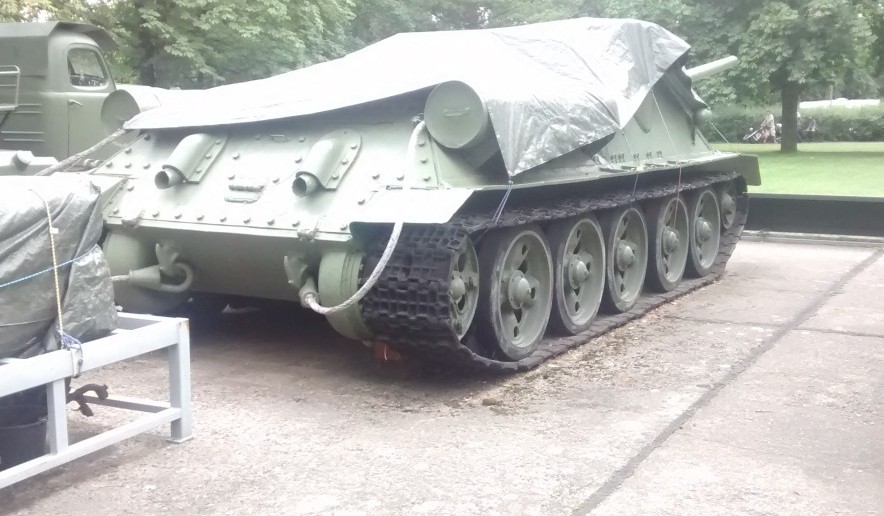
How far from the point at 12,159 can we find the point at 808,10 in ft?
74.5

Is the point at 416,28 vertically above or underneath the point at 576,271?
above

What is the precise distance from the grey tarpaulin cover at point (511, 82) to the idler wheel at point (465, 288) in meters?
0.57

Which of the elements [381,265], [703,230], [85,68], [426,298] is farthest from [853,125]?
[381,265]

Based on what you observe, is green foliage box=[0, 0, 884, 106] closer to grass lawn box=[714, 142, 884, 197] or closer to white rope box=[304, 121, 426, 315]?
grass lawn box=[714, 142, 884, 197]

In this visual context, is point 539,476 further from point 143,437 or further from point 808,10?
point 808,10

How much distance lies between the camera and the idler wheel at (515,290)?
601 cm

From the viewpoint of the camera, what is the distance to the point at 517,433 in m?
5.05

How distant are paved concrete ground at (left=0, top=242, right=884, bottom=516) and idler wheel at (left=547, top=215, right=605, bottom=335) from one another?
0.25 metres

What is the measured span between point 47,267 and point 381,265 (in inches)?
64.7

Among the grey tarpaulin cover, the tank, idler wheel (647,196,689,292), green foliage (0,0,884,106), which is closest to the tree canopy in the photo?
green foliage (0,0,884,106)

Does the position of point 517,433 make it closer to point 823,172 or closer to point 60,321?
point 60,321

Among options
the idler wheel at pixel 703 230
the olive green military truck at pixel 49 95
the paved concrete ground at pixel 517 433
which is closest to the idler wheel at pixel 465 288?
the paved concrete ground at pixel 517 433

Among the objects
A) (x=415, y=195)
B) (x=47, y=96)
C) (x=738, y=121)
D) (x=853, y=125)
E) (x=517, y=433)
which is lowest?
(x=517, y=433)

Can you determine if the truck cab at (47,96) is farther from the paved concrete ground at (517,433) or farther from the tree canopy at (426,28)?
the paved concrete ground at (517,433)
